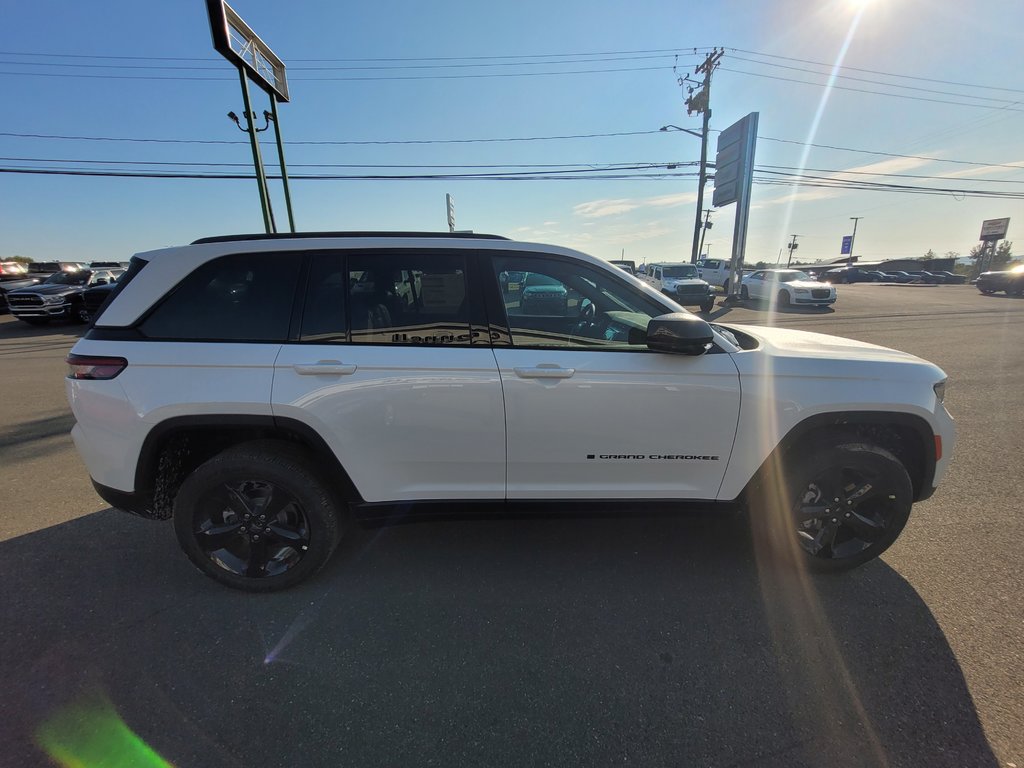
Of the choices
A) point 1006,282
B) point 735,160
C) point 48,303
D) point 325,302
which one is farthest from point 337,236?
point 1006,282

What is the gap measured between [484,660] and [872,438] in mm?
2459

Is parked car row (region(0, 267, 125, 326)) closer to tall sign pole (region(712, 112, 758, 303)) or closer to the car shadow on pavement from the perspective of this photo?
the car shadow on pavement

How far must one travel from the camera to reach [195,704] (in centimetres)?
186

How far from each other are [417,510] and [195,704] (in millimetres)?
1168

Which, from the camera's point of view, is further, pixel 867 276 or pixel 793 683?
pixel 867 276

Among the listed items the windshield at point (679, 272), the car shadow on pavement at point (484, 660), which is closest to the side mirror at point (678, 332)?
the car shadow on pavement at point (484, 660)

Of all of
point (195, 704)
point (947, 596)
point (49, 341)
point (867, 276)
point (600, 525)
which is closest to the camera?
point (195, 704)

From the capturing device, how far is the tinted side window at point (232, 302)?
2.34 m

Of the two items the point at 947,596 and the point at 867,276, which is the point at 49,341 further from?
the point at 867,276

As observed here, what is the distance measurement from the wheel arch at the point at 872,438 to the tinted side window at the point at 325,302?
2.36 m

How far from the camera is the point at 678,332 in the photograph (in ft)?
7.00

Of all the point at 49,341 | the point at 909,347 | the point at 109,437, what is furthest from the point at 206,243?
the point at 49,341

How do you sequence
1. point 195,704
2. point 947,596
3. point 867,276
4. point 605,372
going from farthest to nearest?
point 867,276, point 947,596, point 605,372, point 195,704

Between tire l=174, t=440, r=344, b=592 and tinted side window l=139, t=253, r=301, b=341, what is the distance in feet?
1.98
